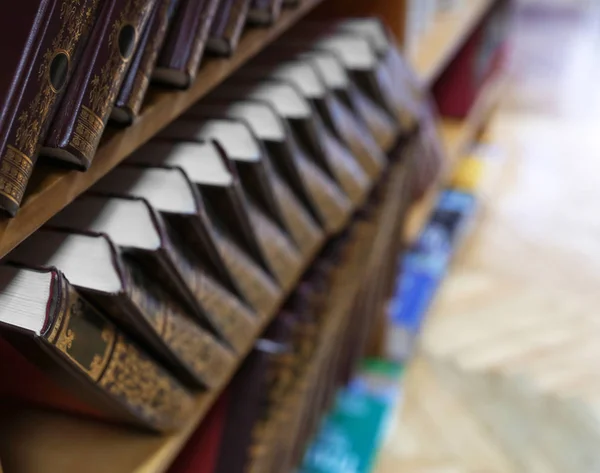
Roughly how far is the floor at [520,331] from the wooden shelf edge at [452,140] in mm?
206

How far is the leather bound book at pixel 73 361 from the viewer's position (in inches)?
20.7

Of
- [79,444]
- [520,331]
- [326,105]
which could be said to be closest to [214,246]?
[79,444]

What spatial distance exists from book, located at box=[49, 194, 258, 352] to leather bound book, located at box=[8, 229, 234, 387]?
13 mm

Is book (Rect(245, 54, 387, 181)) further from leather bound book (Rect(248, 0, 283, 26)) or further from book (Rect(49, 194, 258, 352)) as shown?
book (Rect(49, 194, 258, 352))

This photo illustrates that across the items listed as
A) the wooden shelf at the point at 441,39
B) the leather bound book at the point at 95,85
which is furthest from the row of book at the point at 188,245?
the wooden shelf at the point at 441,39

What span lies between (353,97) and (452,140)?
100cm

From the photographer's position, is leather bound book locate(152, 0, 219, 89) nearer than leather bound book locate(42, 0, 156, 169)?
No

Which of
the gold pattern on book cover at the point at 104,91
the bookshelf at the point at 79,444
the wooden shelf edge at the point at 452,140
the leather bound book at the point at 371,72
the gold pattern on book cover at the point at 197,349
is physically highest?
the gold pattern on book cover at the point at 104,91

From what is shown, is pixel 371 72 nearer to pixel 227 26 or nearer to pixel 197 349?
pixel 227 26

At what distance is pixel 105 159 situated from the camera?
0.57m

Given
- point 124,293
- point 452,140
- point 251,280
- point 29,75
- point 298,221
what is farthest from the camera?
point 452,140

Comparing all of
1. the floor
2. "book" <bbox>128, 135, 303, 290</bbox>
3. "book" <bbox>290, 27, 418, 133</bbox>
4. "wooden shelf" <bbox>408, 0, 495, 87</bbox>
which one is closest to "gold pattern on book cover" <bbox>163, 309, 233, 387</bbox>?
"book" <bbox>128, 135, 303, 290</bbox>

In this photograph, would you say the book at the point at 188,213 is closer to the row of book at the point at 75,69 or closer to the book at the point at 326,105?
the row of book at the point at 75,69

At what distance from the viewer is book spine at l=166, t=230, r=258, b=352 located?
70 centimetres
